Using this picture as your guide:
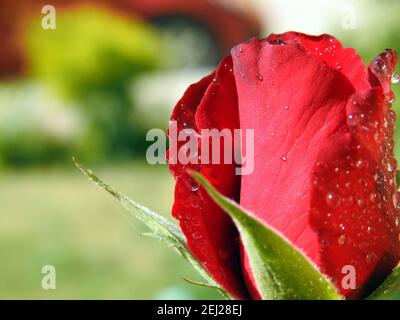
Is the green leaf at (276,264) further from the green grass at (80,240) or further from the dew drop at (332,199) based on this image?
the green grass at (80,240)

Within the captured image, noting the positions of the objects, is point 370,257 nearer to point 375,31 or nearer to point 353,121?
point 353,121

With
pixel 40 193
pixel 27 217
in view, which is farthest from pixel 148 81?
pixel 27 217

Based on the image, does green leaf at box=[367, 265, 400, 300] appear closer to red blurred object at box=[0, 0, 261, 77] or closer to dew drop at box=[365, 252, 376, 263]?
dew drop at box=[365, 252, 376, 263]

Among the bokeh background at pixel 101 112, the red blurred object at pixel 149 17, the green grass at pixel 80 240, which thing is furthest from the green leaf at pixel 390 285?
the red blurred object at pixel 149 17

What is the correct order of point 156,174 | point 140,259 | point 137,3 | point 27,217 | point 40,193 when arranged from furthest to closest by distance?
point 137,3 → point 156,174 → point 40,193 → point 27,217 → point 140,259

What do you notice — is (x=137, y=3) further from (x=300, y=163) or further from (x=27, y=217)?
(x=300, y=163)
